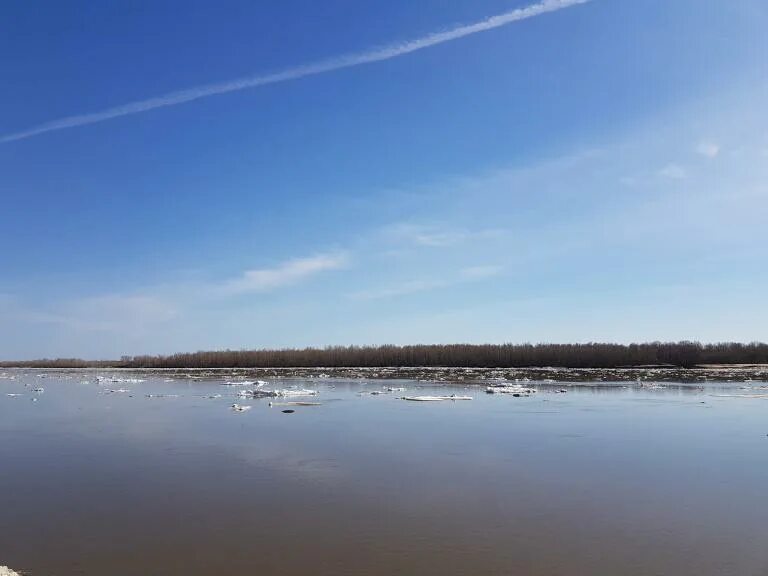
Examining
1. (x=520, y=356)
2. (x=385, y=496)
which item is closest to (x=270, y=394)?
(x=385, y=496)

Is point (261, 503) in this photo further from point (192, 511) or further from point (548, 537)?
point (548, 537)

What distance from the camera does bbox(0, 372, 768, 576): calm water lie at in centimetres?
616

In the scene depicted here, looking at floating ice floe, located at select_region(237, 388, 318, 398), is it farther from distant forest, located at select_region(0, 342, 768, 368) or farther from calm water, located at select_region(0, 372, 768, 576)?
distant forest, located at select_region(0, 342, 768, 368)

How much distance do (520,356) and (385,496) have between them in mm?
41224

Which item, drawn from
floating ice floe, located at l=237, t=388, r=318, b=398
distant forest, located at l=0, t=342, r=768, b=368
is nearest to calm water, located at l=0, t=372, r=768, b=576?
floating ice floe, located at l=237, t=388, r=318, b=398

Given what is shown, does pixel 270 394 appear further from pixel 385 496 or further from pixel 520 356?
pixel 520 356

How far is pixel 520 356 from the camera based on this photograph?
4825 cm

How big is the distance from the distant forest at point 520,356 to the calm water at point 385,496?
100ft

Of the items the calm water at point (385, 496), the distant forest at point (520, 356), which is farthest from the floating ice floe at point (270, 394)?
the distant forest at point (520, 356)

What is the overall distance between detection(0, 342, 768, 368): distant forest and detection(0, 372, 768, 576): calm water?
3054cm

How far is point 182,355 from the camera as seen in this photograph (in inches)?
2479

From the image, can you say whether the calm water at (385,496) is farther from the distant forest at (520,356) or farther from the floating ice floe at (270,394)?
the distant forest at (520,356)

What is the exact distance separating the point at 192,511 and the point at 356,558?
2.73 meters

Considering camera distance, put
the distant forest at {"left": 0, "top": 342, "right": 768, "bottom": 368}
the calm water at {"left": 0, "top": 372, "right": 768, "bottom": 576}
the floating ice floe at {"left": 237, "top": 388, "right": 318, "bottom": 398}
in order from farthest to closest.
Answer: the distant forest at {"left": 0, "top": 342, "right": 768, "bottom": 368} < the floating ice floe at {"left": 237, "top": 388, "right": 318, "bottom": 398} < the calm water at {"left": 0, "top": 372, "right": 768, "bottom": 576}
